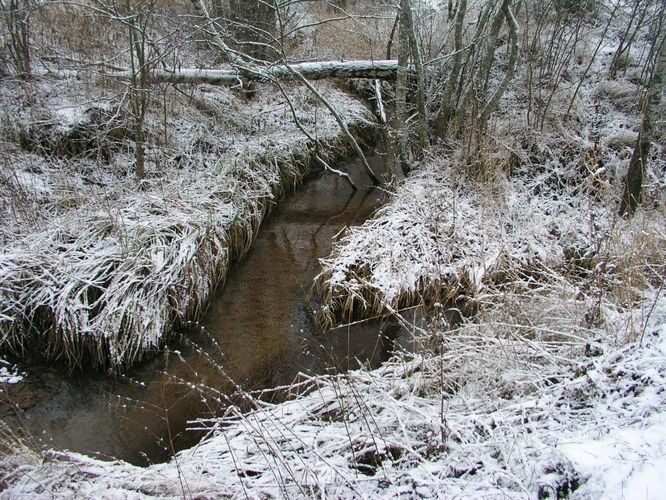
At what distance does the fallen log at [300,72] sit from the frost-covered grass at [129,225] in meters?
0.42

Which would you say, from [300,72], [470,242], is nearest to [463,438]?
[470,242]

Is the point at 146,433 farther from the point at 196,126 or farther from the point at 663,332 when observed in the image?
the point at 196,126

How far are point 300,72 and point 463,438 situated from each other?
20.5 feet

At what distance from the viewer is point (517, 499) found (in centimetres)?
182

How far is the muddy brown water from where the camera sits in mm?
3299

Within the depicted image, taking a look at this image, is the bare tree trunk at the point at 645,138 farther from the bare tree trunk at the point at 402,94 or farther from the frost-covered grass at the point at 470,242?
the bare tree trunk at the point at 402,94

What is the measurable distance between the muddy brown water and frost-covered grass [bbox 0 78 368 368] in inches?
8.9

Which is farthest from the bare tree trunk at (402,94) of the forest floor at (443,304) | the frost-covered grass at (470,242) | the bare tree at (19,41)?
the bare tree at (19,41)

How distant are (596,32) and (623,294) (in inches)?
318

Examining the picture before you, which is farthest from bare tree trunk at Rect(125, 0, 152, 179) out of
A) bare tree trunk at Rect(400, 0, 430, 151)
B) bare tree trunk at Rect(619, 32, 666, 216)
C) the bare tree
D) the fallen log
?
bare tree trunk at Rect(619, 32, 666, 216)

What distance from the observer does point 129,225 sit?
15.4 feet

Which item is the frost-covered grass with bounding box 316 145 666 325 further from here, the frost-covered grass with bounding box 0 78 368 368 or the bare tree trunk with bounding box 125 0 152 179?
the bare tree trunk with bounding box 125 0 152 179

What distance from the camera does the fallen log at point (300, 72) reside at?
6973 millimetres

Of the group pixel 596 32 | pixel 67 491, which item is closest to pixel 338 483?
pixel 67 491
